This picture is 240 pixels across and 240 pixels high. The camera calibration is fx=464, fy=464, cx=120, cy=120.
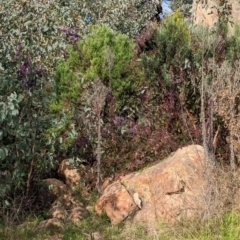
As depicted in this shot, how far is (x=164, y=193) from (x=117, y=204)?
553 millimetres

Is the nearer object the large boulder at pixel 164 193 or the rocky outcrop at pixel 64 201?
the large boulder at pixel 164 193

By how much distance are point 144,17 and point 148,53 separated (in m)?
8.03

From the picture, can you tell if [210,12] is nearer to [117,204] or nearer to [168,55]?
[168,55]

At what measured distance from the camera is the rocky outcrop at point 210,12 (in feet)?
28.2

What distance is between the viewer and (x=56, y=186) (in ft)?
19.8

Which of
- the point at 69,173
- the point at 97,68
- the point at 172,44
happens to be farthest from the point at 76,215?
the point at 172,44

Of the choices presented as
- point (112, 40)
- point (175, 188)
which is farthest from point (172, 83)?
point (175, 188)

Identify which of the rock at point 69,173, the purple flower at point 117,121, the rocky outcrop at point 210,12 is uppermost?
the rocky outcrop at point 210,12

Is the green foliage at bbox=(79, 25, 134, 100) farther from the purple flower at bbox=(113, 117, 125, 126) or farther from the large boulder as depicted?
the large boulder

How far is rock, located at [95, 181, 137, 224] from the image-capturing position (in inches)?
197

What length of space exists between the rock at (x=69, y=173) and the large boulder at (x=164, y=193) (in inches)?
40.8

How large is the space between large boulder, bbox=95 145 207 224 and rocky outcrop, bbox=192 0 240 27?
396 cm

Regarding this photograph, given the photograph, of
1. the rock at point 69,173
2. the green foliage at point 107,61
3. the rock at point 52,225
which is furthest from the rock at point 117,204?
the green foliage at point 107,61

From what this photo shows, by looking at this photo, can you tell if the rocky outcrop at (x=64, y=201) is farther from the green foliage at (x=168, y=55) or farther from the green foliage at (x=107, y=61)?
the green foliage at (x=168, y=55)
